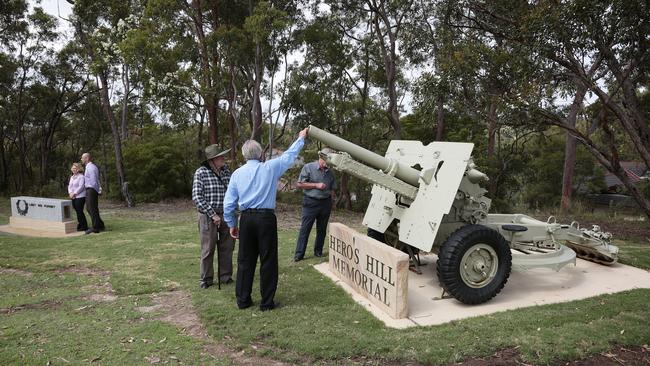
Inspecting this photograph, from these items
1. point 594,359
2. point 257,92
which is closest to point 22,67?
point 257,92

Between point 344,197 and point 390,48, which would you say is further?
point 344,197

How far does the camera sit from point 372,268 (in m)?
5.06

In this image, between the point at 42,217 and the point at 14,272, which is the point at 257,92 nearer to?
the point at 42,217

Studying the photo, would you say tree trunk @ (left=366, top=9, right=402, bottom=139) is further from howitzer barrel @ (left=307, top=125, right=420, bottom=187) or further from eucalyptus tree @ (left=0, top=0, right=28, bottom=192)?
eucalyptus tree @ (left=0, top=0, right=28, bottom=192)

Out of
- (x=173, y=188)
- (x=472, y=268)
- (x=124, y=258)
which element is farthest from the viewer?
(x=173, y=188)

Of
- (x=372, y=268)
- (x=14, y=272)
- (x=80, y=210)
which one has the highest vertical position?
(x=80, y=210)

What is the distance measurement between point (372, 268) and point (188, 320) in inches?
76.9

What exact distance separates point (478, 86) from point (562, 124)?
169cm

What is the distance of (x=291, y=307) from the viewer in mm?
4910

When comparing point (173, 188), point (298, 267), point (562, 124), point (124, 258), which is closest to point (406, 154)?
point (298, 267)

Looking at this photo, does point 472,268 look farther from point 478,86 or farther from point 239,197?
point 478,86

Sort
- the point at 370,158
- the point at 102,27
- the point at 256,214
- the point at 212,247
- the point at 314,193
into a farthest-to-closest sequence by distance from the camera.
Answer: the point at 102,27
the point at 314,193
the point at 212,247
the point at 370,158
the point at 256,214

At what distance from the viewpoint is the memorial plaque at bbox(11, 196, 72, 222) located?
9.94 meters

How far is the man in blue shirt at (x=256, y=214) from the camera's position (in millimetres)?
4613
